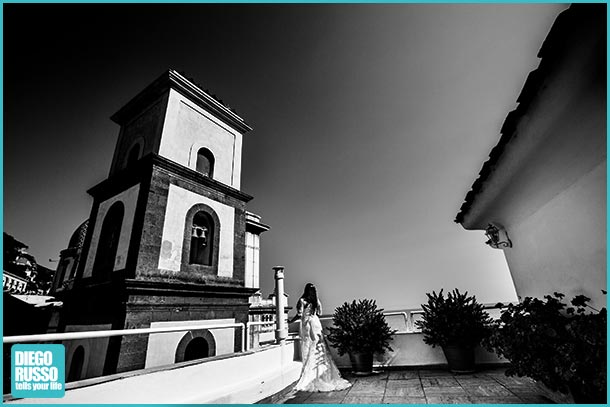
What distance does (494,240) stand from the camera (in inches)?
193

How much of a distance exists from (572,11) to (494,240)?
3874 millimetres

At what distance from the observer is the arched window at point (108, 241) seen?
856cm

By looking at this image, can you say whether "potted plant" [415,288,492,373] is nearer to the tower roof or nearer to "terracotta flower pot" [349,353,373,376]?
"terracotta flower pot" [349,353,373,376]

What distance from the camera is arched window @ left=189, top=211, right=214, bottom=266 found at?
9.31 metres

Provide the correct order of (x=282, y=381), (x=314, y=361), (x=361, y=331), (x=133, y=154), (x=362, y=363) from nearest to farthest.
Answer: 1. (x=282, y=381)
2. (x=314, y=361)
3. (x=362, y=363)
4. (x=361, y=331)
5. (x=133, y=154)

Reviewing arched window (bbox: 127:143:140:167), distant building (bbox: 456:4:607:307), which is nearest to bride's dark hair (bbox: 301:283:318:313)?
distant building (bbox: 456:4:607:307)

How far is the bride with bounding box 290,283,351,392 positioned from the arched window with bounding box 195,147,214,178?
607cm

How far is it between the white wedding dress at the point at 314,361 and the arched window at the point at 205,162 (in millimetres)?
6276

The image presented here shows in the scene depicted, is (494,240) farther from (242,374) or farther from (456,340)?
(242,374)

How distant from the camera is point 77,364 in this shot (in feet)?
25.9

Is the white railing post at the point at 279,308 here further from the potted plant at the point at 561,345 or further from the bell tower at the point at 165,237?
the potted plant at the point at 561,345

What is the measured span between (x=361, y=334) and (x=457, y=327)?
2089 millimetres

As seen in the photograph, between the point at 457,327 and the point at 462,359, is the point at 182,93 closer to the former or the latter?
the point at 457,327

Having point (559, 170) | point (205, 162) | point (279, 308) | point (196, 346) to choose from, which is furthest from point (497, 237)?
point (205, 162)
